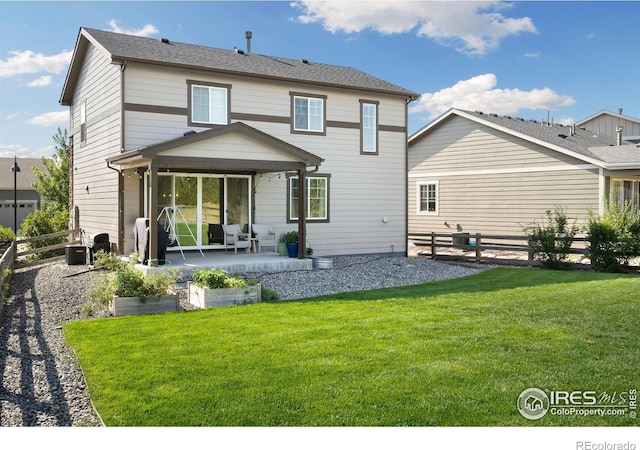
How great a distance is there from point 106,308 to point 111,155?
663cm

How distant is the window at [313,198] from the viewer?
52.2 feet

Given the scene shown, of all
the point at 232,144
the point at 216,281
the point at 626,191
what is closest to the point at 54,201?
the point at 232,144

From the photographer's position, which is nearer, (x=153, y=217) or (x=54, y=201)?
(x=153, y=217)

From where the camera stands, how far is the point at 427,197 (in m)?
22.6

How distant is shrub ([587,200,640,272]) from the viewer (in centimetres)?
1345

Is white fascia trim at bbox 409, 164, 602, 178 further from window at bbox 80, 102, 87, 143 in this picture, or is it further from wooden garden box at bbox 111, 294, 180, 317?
wooden garden box at bbox 111, 294, 180, 317

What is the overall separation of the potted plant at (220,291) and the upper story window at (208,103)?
6243mm

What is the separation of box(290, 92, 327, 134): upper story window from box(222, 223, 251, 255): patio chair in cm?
330

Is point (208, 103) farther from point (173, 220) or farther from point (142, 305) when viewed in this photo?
point (142, 305)

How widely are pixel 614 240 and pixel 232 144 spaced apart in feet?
31.2

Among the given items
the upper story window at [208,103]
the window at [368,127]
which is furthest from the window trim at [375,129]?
→ the upper story window at [208,103]

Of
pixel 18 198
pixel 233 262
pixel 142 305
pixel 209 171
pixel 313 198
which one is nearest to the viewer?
pixel 142 305

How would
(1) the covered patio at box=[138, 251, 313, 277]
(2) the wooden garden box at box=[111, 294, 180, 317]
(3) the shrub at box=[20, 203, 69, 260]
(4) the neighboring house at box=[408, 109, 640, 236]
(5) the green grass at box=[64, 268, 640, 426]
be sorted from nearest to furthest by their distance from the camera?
(5) the green grass at box=[64, 268, 640, 426] < (2) the wooden garden box at box=[111, 294, 180, 317] < (1) the covered patio at box=[138, 251, 313, 277] < (4) the neighboring house at box=[408, 109, 640, 236] < (3) the shrub at box=[20, 203, 69, 260]

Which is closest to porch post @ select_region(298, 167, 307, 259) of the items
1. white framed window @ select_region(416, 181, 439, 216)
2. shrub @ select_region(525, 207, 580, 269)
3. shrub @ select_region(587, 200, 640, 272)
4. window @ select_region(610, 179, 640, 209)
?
shrub @ select_region(525, 207, 580, 269)
